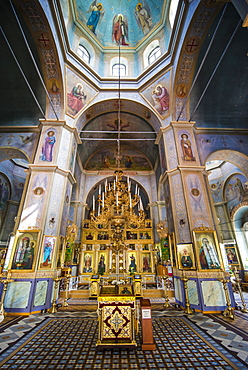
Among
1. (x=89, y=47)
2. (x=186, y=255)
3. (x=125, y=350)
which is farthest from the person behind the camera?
(x=89, y=47)

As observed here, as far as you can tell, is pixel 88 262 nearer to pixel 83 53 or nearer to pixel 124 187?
pixel 124 187

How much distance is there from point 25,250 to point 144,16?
15.9 metres

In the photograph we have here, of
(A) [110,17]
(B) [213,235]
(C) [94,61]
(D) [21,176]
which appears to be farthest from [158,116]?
(D) [21,176]

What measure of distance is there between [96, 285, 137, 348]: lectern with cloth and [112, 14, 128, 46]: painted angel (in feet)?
50.7

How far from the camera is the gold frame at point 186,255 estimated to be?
6750mm

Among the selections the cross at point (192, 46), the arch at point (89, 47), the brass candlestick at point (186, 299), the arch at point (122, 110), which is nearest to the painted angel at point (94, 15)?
the arch at point (89, 47)

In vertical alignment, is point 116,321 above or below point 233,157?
below

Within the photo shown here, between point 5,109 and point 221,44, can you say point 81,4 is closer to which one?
point 5,109

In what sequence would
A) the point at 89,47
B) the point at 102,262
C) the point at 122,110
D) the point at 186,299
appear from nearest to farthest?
the point at 186,299 < the point at 89,47 < the point at 122,110 < the point at 102,262

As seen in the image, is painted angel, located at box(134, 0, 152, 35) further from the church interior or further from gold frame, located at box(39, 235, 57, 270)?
gold frame, located at box(39, 235, 57, 270)

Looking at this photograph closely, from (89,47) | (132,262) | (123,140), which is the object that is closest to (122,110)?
(123,140)

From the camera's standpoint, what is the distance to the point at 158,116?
33.7ft

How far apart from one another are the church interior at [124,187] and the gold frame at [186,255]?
39 mm

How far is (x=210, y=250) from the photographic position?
6824 mm
